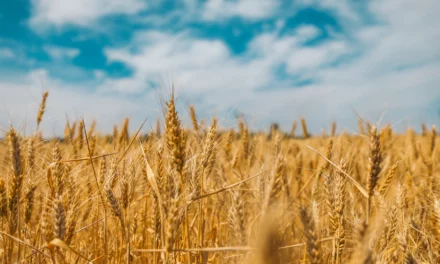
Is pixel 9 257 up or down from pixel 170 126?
down

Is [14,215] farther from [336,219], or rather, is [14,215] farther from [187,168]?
[336,219]

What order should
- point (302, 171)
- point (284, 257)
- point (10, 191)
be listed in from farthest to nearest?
1. point (302, 171)
2. point (10, 191)
3. point (284, 257)

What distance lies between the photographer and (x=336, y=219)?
65.1 inches

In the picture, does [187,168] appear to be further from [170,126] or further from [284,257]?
[284,257]

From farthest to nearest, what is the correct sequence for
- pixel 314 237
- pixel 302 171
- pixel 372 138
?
pixel 302 171
pixel 372 138
pixel 314 237

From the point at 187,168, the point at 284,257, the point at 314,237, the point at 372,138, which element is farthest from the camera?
the point at 187,168

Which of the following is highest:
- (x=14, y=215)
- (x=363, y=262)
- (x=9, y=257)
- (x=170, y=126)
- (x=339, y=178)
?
(x=170, y=126)

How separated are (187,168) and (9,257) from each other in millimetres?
1085

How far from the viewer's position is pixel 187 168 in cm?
211

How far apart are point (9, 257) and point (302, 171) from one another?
138 inches

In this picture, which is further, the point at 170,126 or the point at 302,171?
the point at 302,171

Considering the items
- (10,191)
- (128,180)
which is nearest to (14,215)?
(10,191)

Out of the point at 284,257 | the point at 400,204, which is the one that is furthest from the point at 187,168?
the point at 400,204

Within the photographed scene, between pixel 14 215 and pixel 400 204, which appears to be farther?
pixel 400 204
